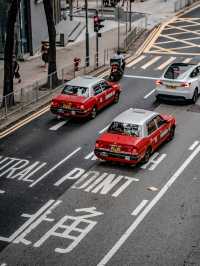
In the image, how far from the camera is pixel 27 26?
4609 centimetres

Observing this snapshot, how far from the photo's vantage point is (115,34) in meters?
53.6

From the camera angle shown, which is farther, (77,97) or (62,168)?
(77,97)

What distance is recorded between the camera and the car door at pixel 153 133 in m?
24.9

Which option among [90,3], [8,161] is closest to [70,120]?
[8,161]

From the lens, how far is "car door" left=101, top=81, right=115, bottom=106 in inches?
1250

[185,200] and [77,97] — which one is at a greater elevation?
[77,97]

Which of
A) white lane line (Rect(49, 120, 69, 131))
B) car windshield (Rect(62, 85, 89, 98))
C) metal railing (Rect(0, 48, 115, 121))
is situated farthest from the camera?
metal railing (Rect(0, 48, 115, 121))

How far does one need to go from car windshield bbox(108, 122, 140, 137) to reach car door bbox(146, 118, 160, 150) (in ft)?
2.10

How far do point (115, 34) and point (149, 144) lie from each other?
3032cm

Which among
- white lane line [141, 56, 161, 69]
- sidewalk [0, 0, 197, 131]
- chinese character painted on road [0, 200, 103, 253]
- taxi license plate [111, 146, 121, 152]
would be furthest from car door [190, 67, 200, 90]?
chinese character painted on road [0, 200, 103, 253]

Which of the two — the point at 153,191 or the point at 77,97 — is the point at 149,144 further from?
the point at 77,97

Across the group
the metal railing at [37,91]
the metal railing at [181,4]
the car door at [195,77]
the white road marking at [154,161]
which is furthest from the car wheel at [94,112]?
the metal railing at [181,4]

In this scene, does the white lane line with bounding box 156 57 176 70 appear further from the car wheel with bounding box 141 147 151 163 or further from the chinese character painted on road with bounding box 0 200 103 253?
the chinese character painted on road with bounding box 0 200 103 253

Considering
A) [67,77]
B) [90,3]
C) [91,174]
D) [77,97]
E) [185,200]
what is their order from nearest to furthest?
[185,200] → [91,174] → [77,97] → [67,77] → [90,3]
